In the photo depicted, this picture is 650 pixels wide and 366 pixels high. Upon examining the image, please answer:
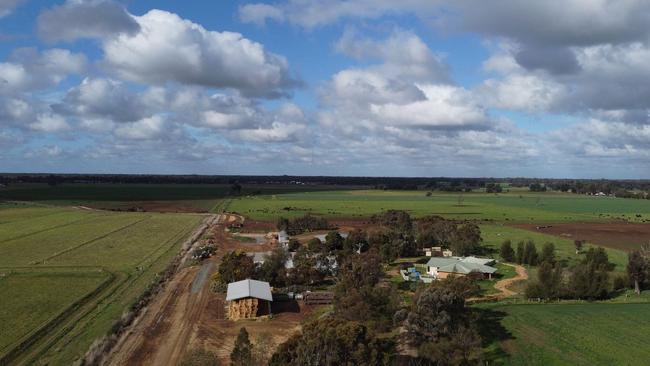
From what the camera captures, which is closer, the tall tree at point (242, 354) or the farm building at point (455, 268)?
the tall tree at point (242, 354)

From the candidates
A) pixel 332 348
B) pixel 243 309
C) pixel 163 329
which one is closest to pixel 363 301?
pixel 243 309

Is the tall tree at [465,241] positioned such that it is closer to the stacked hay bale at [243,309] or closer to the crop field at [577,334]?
the crop field at [577,334]

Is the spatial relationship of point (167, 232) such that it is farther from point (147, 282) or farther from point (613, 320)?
point (613, 320)

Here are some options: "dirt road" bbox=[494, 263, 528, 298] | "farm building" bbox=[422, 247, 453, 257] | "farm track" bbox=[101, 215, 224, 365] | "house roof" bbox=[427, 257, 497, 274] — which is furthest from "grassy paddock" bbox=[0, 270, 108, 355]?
"farm building" bbox=[422, 247, 453, 257]

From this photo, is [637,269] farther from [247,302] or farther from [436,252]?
[247,302]

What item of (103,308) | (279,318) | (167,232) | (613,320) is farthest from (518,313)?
(167,232)

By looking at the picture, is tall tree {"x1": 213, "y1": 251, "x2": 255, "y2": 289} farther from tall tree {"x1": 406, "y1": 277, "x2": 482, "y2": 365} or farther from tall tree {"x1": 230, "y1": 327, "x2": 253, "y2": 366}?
tall tree {"x1": 406, "y1": 277, "x2": 482, "y2": 365}

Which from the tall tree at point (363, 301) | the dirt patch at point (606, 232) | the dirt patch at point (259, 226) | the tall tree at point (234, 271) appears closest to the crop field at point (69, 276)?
the tall tree at point (234, 271)
